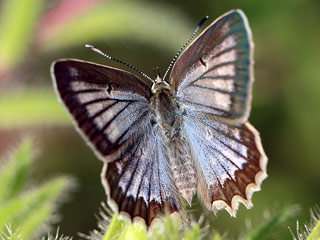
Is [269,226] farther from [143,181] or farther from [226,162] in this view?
[143,181]

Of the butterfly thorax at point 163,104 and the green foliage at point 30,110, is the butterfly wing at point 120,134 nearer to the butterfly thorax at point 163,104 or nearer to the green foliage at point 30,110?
the butterfly thorax at point 163,104

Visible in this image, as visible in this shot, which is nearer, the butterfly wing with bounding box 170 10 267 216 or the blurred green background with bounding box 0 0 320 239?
the butterfly wing with bounding box 170 10 267 216

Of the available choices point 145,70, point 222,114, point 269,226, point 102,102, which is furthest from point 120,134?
point 145,70

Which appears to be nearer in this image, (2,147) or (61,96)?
(61,96)

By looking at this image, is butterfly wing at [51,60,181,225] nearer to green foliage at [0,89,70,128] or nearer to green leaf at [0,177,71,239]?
green leaf at [0,177,71,239]

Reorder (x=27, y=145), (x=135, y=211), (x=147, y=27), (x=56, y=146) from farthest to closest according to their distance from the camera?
(x=56, y=146), (x=147, y=27), (x=27, y=145), (x=135, y=211)

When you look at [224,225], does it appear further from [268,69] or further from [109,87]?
[109,87]

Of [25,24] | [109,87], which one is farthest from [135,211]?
[25,24]

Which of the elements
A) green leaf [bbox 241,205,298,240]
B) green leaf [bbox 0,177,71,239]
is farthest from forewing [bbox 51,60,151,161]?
green leaf [bbox 241,205,298,240]
